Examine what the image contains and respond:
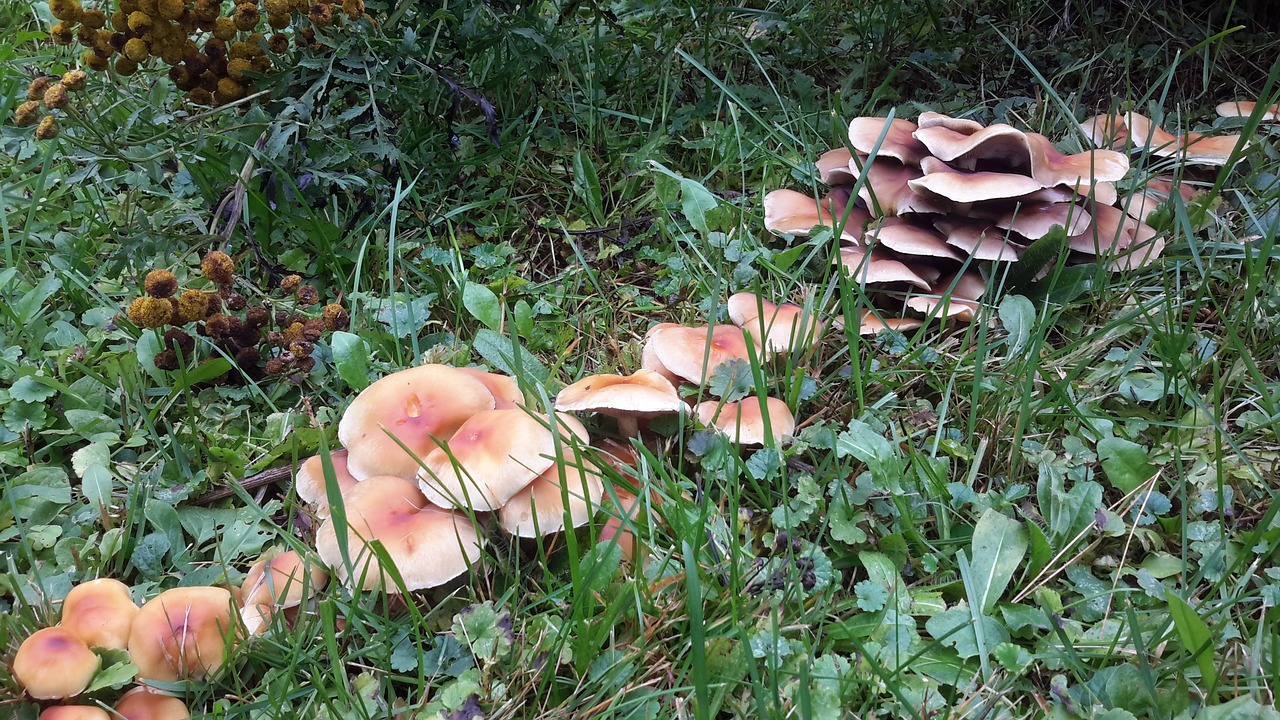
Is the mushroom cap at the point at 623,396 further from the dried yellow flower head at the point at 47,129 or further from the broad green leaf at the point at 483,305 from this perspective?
the dried yellow flower head at the point at 47,129

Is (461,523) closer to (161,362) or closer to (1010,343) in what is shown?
(161,362)

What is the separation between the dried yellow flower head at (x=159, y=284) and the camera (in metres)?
2.30

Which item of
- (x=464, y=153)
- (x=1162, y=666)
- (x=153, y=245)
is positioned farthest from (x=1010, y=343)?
(x=153, y=245)

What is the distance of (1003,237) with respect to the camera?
2.70 metres

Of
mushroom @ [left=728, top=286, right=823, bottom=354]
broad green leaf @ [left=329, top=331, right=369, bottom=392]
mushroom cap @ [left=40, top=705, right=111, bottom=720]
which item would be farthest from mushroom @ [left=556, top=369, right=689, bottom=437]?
mushroom cap @ [left=40, top=705, right=111, bottom=720]

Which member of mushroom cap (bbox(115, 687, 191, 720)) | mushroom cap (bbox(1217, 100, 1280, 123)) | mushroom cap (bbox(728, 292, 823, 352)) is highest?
mushroom cap (bbox(1217, 100, 1280, 123))

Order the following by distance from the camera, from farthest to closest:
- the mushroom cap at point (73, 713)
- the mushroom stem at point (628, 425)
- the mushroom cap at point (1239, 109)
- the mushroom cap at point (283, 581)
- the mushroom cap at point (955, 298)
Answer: the mushroom cap at point (1239, 109) → the mushroom cap at point (955, 298) → the mushroom stem at point (628, 425) → the mushroom cap at point (283, 581) → the mushroom cap at point (73, 713)

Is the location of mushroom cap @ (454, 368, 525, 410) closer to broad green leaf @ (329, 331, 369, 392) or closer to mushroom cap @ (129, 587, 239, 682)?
broad green leaf @ (329, 331, 369, 392)

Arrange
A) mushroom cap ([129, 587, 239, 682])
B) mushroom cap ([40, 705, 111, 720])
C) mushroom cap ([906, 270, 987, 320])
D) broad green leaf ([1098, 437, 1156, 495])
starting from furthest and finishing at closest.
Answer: mushroom cap ([906, 270, 987, 320])
broad green leaf ([1098, 437, 1156, 495])
mushroom cap ([129, 587, 239, 682])
mushroom cap ([40, 705, 111, 720])

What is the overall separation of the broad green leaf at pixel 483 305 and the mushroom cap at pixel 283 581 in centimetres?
100

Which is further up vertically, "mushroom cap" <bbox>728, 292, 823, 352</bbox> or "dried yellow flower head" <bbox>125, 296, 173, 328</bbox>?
"dried yellow flower head" <bbox>125, 296, 173, 328</bbox>

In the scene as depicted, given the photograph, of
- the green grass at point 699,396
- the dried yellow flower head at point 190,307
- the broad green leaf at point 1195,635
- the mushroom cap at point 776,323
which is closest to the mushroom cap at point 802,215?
the green grass at point 699,396

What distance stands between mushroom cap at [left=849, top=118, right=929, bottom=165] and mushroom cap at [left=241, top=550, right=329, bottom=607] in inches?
84.1

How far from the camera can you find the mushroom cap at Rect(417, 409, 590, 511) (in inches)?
72.9
